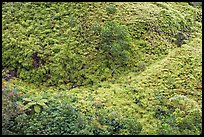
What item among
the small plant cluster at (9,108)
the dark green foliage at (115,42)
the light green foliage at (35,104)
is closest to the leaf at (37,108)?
the light green foliage at (35,104)

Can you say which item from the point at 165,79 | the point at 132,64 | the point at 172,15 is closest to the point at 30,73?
the point at 132,64

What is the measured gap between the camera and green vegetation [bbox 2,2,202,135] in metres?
7.89

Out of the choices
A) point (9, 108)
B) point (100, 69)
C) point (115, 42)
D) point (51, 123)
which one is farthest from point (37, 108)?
point (115, 42)

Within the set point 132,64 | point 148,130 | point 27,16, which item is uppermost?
point 27,16

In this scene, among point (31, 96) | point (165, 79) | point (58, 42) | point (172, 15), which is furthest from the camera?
point (172, 15)

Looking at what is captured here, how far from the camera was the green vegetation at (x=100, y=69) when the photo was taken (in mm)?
7887

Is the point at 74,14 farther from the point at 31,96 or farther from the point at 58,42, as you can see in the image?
the point at 31,96

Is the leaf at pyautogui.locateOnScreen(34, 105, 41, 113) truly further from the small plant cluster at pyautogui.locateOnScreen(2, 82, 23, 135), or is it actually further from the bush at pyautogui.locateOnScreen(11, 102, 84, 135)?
the small plant cluster at pyautogui.locateOnScreen(2, 82, 23, 135)

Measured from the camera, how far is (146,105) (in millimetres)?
8789

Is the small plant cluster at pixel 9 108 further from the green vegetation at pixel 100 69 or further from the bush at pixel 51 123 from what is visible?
the bush at pixel 51 123

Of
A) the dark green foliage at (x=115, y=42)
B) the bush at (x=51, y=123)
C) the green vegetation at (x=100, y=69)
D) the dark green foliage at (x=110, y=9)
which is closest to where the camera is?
the bush at (x=51, y=123)

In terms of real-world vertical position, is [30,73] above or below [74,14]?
below

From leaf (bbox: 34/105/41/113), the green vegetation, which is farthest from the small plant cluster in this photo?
leaf (bbox: 34/105/41/113)

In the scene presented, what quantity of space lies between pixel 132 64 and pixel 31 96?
329 centimetres
